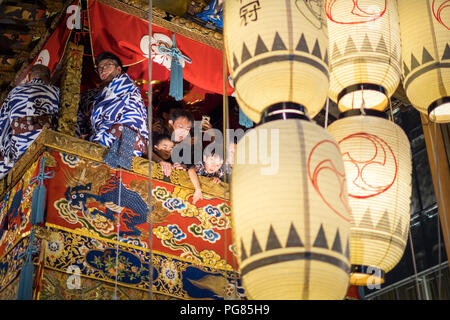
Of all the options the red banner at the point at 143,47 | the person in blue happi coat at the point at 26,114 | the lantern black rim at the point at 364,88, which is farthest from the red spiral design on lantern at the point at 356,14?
the person in blue happi coat at the point at 26,114

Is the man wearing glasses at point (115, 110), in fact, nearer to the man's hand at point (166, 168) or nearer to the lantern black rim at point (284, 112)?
the man's hand at point (166, 168)

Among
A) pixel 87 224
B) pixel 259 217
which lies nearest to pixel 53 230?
pixel 87 224

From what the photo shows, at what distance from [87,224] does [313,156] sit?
2.03m

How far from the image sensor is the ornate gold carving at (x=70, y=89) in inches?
181

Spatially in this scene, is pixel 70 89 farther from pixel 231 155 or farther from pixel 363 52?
pixel 363 52

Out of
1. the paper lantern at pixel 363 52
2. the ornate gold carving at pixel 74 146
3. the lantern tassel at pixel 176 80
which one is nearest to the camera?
the paper lantern at pixel 363 52

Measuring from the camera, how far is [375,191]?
3068 mm

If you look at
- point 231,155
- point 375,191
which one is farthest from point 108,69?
point 375,191

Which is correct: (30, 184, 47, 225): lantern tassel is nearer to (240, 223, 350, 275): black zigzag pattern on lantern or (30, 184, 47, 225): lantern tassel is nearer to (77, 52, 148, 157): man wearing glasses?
(77, 52, 148, 157): man wearing glasses

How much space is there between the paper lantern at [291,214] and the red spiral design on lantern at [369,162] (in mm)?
442

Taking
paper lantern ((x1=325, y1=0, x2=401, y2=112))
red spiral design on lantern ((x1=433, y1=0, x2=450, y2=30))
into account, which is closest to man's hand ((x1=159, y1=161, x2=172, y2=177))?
paper lantern ((x1=325, y1=0, x2=401, y2=112))

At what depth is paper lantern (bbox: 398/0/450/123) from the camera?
3.29 m

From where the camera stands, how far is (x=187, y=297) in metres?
4.34

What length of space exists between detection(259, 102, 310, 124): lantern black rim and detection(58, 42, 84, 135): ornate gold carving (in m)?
2.16
